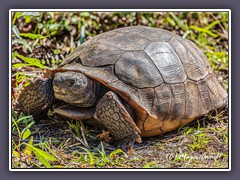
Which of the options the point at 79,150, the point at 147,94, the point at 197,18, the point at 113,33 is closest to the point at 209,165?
the point at 147,94

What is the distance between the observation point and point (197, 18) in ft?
28.7

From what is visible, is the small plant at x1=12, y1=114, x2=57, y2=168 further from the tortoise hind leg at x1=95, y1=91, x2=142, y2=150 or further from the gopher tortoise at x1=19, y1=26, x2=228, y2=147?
the tortoise hind leg at x1=95, y1=91, x2=142, y2=150

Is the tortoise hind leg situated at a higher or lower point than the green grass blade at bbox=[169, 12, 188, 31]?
lower

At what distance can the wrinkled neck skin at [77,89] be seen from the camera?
5.23m

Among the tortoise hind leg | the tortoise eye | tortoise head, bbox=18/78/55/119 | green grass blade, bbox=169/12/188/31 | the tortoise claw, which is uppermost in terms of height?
green grass blade, bbox=169/12/188/31

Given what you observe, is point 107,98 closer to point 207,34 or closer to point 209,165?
point 209,165

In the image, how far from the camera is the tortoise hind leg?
5.09 meters

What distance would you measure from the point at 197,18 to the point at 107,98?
4068 millimetres

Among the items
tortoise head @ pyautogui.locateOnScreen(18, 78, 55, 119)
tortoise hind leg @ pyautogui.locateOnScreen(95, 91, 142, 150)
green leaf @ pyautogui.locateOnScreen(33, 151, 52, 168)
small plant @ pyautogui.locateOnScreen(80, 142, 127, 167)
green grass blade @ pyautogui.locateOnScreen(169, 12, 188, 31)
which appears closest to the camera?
green leaf @ pyautogui.locateOnScreen(33, 151, 52, 168)

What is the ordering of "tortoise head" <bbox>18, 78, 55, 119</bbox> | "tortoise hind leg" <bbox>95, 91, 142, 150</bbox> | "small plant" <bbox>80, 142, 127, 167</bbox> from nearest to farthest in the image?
"small plant" <bbox>80, 142, 127, 167</bbox>
"tortoise hind leg" <bbox>95, 91, 142, 150</bbox>
"tortoise head" <bbox>18, 78, 55, 119</bbox>

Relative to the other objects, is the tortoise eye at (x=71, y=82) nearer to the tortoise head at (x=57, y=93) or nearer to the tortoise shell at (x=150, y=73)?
the tortoise head at (x=57, y=93)

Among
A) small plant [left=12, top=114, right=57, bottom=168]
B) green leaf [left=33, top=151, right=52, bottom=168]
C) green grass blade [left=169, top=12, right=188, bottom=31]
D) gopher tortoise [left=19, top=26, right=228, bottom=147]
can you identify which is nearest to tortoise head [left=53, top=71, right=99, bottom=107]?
gopher tortoise [left=19, top=26, right=228, bottom=147]

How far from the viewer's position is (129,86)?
5.21 meters

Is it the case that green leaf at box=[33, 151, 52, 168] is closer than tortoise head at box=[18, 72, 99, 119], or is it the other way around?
green leaf at box=[33, 151, 52, 168]
